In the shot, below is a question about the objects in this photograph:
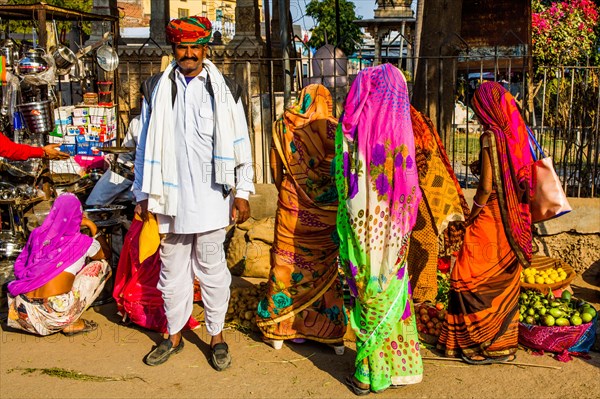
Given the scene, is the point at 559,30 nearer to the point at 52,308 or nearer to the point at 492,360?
the point at 492,360

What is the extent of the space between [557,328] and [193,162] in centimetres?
253

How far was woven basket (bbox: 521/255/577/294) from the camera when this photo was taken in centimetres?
518

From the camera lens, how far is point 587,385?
3986 millimetres

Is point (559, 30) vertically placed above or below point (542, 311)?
→ above

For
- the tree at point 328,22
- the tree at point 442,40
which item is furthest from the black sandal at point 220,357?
the tree at point 328,22

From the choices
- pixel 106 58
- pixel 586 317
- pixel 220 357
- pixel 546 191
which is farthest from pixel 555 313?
pixel 106 58

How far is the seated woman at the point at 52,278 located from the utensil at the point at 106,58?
363cm

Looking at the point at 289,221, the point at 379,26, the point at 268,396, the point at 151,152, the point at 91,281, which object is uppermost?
the point at 379,26

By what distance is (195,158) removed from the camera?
418 cm

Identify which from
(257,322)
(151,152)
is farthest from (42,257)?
(257,322)

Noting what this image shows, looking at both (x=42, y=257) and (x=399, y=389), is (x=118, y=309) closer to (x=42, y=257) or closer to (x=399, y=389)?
(x=42, y=257)

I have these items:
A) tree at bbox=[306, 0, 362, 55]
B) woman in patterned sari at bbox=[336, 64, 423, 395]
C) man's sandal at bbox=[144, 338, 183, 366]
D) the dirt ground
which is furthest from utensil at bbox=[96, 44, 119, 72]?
tree at bbox=[306, 0, 362, 55]

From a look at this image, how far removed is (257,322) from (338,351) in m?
0.59

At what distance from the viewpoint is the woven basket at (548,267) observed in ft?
17.0
